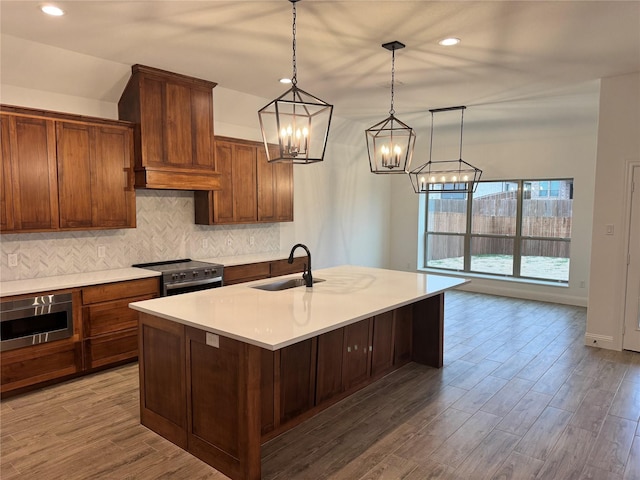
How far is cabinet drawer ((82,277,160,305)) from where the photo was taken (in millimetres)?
3828

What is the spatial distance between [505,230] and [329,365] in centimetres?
562

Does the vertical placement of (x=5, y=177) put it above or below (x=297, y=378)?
above

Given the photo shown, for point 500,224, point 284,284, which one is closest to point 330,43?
point 284,284

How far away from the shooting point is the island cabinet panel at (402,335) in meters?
4.02

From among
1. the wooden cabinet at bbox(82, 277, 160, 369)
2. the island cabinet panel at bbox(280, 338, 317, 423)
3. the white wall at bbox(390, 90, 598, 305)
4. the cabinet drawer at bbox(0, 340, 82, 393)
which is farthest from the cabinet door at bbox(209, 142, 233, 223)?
the white wall at bbox(390, 90, 598, 305)

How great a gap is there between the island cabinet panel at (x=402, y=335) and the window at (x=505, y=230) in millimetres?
4246

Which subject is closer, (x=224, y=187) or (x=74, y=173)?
(x=74, y=173)

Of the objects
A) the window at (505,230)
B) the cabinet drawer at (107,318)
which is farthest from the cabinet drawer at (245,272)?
the window at (505,230)

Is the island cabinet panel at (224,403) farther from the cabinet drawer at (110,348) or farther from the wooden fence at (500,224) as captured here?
the wooden fence at (500,224)

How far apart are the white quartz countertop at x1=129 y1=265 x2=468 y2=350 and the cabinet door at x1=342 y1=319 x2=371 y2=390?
0.33 meters

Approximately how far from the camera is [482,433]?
2939 mm

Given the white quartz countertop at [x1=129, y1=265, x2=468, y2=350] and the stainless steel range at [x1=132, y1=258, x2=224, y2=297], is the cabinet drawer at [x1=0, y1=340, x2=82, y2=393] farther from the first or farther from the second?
the white quartz countertop at [x1=129, y1=265, x2=468, y2=350]

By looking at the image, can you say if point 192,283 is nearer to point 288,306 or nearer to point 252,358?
point 288,306

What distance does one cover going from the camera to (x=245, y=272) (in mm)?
5234
